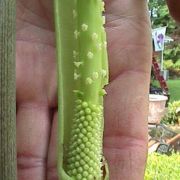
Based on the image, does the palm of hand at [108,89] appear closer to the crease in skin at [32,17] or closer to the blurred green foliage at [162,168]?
the crease in skin at [32,17]

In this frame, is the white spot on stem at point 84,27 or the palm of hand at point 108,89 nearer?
the white spot on stem at point 84,27

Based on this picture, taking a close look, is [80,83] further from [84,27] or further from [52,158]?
[52,158]

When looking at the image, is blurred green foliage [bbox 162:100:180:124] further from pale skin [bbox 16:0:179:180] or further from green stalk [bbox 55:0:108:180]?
green stalk [bbox 55:0:108:180]

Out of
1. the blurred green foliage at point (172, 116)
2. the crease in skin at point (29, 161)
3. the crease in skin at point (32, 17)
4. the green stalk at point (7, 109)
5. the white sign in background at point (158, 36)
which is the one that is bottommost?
the blurred green foliage at point (172, 116)

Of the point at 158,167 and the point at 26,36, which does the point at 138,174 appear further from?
the point at 158,167

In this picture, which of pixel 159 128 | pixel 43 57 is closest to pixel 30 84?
pixel 43 57

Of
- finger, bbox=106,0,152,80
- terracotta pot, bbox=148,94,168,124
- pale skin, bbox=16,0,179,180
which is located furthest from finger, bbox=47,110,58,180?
terracotta pot, bbox=148,94,168,124

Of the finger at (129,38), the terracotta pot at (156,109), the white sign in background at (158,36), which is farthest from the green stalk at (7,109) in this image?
the white sign in background at (158,36)
